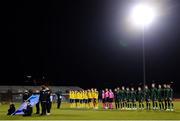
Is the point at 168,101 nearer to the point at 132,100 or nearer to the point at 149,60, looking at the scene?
the point at 132,100

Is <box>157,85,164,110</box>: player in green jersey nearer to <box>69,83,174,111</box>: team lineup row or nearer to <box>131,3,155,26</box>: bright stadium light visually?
<box>69,83,174,111</box>: team lineup row

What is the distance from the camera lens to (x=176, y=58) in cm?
9212

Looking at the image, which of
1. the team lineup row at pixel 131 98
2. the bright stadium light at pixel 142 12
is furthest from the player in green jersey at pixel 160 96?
the bright stadium light at pixel 142 12

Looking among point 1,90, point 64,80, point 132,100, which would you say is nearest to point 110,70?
point 64,80

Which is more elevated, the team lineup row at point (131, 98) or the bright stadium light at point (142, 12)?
the bright stadium light at point (142, 12)

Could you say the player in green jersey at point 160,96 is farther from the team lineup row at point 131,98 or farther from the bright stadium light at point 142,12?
the bright stadium light at point 142,12

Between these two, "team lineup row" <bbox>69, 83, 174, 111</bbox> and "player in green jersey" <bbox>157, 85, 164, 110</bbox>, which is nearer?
"team lineup row" <bbox>69, 83, 174, 111</bbox>

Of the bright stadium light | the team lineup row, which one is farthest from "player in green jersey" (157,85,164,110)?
the bright stadium light

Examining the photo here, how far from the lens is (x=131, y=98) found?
127ft

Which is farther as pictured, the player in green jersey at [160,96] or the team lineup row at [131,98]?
the player in green jersey at [160,96]

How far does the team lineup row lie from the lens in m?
34.9

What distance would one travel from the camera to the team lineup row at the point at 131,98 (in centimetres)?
3488

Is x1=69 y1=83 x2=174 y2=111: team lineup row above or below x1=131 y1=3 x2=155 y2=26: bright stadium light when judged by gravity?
below

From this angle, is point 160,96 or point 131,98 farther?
point 131,98
